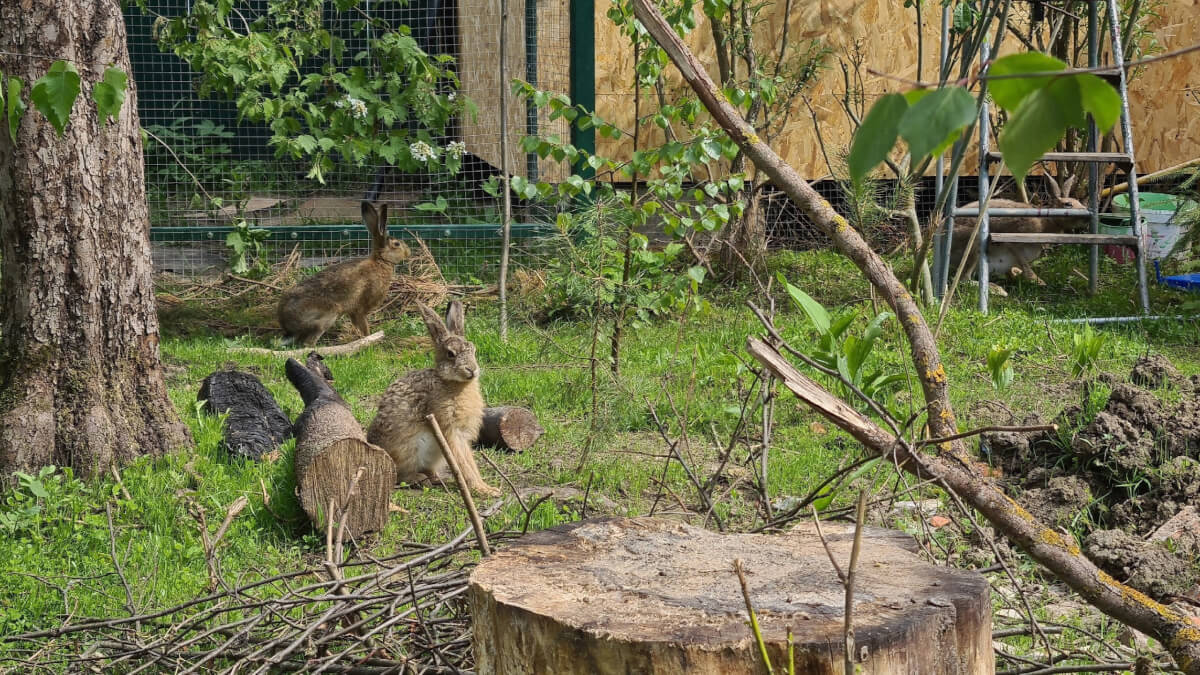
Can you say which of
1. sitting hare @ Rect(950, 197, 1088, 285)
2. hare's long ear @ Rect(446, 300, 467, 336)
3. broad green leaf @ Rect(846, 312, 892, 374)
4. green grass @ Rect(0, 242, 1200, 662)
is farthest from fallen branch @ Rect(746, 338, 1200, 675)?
sitting hare @ Rect(950, 197, 1088, 285)

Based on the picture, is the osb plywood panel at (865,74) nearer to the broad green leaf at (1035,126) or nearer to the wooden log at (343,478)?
the wooden log at (343,478)

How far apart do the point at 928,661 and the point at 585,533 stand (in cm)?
92

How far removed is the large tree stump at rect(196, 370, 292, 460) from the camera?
593 centimetres

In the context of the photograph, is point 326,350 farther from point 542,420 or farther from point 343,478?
point 343,478

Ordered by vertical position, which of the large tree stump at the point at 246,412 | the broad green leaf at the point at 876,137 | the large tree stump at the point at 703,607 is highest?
the broad green leaf at the point at 876,137

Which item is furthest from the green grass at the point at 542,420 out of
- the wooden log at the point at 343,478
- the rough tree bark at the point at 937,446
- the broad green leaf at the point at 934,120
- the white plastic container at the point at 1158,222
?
the broad green leaf at the point at 934,120

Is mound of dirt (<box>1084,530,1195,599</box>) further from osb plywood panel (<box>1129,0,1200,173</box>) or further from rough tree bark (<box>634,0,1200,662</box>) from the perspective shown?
osb plywood panel (<box>1129,0,1200,173</box>)

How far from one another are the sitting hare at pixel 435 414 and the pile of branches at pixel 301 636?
1819mm

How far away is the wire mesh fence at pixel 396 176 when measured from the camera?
418 inches

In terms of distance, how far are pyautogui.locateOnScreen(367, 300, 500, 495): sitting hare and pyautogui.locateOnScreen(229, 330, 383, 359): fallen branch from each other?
8.75 ft

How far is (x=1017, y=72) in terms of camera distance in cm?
115

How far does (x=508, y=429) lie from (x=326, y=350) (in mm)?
2866

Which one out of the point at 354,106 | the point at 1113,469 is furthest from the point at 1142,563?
the point at 354,106

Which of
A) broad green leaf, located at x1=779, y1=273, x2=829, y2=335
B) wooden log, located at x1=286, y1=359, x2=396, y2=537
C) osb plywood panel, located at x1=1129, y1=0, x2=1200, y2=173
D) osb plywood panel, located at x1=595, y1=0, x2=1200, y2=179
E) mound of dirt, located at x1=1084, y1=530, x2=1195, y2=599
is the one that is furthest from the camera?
osb plywood panel, located at x1=1129, y1=0, x2=1200, y2=173
